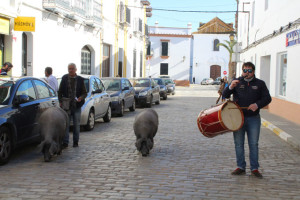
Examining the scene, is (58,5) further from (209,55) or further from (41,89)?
(209,55)

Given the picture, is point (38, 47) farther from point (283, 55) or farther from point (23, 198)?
point (23, 198)

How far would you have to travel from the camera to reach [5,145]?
6941 millimetres

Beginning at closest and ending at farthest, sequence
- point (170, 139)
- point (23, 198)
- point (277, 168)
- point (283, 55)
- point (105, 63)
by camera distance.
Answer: point (23, 198) < point (277, 168) < point (170, 139) < point (283, 55) < point (105, 63)

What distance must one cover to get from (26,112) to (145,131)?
240cm

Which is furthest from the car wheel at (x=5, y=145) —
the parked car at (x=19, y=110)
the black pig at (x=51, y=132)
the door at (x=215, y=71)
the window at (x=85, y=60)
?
the door at (x=215, y=71)

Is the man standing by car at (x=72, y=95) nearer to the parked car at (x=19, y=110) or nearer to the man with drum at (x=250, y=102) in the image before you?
the parked car at (x=19, y=110)

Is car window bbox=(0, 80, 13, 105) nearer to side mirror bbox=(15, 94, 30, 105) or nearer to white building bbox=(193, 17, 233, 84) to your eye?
side mirror bbox=(15, 94, 30, 105)

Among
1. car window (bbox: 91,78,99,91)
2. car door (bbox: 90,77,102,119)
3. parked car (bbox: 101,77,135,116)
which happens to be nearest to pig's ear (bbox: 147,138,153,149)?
car door (bbox: 90,77,102,119)

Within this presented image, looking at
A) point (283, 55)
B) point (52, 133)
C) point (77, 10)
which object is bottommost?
point (52, 133)

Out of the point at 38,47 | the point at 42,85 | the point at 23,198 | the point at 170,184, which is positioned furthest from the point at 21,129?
the point at 38,47

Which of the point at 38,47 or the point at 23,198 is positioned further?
the point at 38,47

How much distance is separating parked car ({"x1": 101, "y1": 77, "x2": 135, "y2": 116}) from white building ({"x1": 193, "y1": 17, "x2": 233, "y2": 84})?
154 ft

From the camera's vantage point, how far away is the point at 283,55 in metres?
16.6

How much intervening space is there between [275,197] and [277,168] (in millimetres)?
1840
